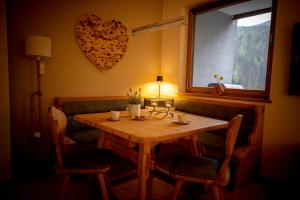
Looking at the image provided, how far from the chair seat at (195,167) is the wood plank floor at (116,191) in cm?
57

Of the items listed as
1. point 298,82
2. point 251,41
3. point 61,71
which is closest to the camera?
point 298,82

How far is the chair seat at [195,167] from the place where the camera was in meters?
1.56

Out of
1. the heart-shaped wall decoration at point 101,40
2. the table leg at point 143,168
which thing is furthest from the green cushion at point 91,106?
the table leg at point 143,168

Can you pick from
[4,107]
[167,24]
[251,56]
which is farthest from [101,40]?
[251,56]

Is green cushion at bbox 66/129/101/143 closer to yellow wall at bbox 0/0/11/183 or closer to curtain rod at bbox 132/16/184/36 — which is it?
yellow wall at bbox 0/0/11/183

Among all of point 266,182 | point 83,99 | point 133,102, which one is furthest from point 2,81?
point 266,182

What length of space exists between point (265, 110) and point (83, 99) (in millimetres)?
2490

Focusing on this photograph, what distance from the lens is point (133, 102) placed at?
2.16 metres

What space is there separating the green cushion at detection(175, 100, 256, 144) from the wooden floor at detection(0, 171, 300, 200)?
617 millimetres

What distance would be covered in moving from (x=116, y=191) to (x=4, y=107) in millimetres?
1504

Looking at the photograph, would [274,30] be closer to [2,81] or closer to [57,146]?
[57,146]

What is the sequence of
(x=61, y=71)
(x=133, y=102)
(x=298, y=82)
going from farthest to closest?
1. (x=61, y=71)
2. (x=298, y=82)
3. (x=133, y=102)

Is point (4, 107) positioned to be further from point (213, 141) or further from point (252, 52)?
point (252, 52)

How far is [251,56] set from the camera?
3301 mm
